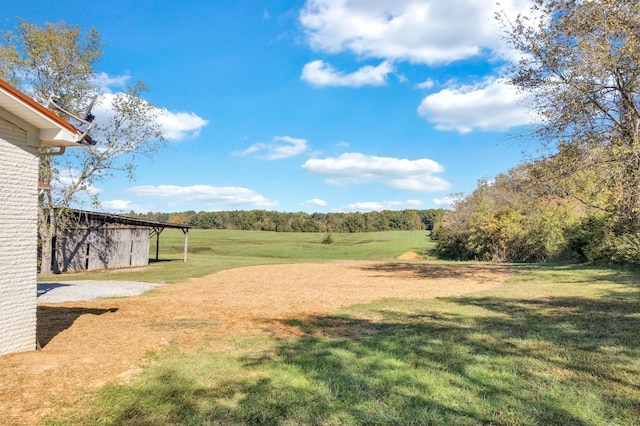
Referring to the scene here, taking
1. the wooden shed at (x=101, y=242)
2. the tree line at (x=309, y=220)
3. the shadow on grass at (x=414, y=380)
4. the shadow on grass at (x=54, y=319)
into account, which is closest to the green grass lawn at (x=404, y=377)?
the shadow on grass at (x=414, y=380)

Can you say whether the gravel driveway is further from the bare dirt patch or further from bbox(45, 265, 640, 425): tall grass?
the bare dirt patch

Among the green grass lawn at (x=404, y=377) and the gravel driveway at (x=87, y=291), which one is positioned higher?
the green grass lawn at (x=404, y=377)

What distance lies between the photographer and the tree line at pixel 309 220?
93188mm

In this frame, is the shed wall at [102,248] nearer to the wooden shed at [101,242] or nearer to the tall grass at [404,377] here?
the wooden shed at [101,242]

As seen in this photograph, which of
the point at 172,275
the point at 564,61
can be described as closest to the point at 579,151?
the point at 564,61

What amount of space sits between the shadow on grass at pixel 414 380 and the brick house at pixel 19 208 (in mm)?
2510

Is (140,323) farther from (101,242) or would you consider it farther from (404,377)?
(101,242)

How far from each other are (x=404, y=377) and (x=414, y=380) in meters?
0.15

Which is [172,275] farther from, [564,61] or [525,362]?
[564,61]

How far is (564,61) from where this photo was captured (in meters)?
11.9

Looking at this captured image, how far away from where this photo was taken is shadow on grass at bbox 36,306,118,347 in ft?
22.0

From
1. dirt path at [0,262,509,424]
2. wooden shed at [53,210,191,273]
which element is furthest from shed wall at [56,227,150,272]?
dirt path at [0,262,509,424]

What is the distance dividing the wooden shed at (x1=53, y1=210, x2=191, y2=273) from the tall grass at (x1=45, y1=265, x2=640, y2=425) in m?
18.9

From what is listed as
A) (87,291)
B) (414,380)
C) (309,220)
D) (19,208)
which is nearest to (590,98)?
(414,380)
